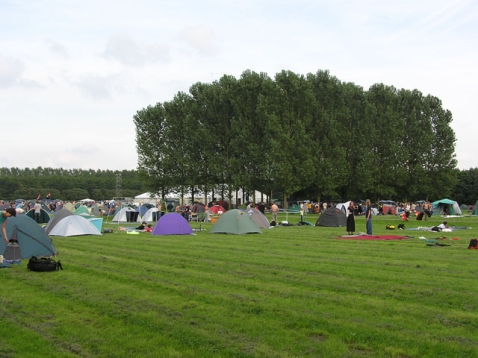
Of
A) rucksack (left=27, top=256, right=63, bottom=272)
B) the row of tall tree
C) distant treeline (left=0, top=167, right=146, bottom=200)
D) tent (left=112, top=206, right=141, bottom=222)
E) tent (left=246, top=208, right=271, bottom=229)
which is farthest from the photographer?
distant treeline (left=0, top=167, right=146, bottom=200)

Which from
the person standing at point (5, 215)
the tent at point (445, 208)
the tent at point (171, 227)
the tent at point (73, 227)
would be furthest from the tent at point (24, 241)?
the tent at point (445, 208)

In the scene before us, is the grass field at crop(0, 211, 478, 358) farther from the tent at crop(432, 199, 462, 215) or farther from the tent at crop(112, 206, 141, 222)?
the tent at crop(432, 199, 462, 215)

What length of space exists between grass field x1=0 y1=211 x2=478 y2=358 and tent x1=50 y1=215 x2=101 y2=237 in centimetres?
844

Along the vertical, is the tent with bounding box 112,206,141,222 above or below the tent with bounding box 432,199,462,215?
below

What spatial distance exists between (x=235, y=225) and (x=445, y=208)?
29939 millimetres

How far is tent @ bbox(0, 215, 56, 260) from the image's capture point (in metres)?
12.5

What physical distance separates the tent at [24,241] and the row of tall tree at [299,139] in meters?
34.0

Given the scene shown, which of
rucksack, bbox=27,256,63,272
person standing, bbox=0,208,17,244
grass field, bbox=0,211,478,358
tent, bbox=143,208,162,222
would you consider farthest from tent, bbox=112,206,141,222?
rucksack, bbox=27,256,63,272

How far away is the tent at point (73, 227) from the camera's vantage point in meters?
21.3

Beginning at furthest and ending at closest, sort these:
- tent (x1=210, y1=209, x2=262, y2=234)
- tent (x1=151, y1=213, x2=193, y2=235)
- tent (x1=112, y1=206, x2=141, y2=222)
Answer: tent (x1=112, y1=206, x2=141, y2=222), tent (x1=210, y1=209, x2=262, y2=234), tent (x1=151, y1=213, x2=193, y2=235)

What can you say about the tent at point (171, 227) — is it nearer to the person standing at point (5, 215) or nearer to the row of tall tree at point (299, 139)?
the person standing at point (5, 215)

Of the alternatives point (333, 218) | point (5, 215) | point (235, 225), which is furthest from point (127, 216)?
point (5, 215)

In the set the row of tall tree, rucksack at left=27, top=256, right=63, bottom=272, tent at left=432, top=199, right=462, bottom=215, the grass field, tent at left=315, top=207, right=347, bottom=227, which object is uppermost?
the row of tall tree

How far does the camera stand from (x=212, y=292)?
884 centimetres
